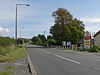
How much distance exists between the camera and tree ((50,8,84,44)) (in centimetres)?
6419

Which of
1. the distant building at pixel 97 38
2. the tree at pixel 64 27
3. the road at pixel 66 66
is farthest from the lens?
the tree at pixel 64 27

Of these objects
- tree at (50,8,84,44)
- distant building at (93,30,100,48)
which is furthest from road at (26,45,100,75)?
tree at (50,8,84,44)

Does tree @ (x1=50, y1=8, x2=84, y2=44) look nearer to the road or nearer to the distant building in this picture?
the distant building

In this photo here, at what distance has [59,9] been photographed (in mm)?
67062

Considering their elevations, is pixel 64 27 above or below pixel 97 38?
above

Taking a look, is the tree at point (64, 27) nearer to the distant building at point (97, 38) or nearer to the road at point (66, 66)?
the distant building at point (97, 38)

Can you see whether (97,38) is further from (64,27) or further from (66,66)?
(66,66)

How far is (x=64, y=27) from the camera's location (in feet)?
209

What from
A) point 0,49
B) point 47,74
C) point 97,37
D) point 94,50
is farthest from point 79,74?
point 97,37

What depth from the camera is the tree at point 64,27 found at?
6419 cm

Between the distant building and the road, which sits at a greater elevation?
the distant building

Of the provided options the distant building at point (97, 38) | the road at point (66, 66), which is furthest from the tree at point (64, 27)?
the road at point (66, 66)

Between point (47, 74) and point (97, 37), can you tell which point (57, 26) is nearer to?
point (97, 37)

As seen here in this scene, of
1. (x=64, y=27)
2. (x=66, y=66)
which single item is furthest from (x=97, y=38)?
(x=66, y=66)
